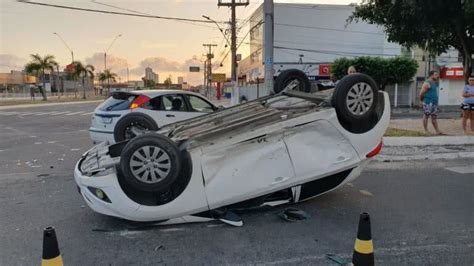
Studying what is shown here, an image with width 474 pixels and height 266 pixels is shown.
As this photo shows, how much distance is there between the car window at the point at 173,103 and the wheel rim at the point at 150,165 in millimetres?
5251

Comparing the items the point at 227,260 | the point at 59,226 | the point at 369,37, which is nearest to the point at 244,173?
the point at 227,260

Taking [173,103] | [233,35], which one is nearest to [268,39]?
[173,103]

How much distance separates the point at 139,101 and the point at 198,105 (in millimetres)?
1497

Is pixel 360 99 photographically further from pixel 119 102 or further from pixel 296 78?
pixel 119 102

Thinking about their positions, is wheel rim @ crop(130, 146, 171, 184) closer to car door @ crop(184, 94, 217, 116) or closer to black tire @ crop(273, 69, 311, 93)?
black tire @ crop(273, 69, 311, 93)

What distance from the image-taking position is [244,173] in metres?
4.25

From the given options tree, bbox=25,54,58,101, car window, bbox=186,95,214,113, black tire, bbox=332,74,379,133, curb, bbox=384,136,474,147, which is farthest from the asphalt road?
tree, bbox=25,54,58,101

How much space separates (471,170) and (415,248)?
4370mm

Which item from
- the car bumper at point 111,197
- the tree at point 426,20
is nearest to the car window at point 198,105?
the car bumper at point 111,197

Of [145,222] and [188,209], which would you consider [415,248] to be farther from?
[145,222]

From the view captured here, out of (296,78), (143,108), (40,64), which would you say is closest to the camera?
(296,78)

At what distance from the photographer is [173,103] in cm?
929

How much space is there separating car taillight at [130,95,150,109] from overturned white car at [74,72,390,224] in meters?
4.15

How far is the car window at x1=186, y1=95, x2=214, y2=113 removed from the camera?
9.52 meters
